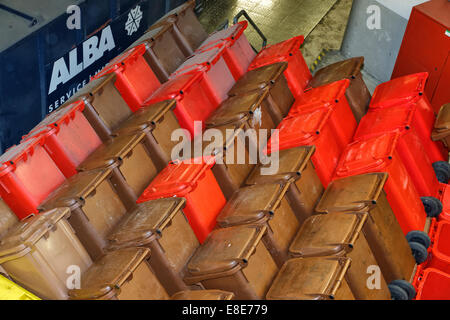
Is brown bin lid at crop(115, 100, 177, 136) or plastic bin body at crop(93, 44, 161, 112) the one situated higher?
plastic bin body at crop(93, 44, 161, 112)

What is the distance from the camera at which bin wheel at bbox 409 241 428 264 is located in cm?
621

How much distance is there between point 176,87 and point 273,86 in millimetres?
1399

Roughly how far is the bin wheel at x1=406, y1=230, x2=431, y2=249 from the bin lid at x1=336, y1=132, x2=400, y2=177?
825 millimetres

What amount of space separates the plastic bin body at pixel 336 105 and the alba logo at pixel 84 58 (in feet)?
11.7

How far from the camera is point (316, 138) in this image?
680 cm

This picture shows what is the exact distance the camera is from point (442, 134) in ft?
24.4

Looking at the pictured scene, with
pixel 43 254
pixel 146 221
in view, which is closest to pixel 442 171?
pixel 146 221

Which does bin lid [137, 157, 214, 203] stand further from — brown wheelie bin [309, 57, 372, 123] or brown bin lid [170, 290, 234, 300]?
brown wheelie bin [309, 57, 372, 123]

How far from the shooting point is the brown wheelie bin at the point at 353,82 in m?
7.87

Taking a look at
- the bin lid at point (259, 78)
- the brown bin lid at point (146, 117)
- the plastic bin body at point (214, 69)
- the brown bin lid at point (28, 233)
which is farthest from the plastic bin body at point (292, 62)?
the brown bin lid at point (28, 233)

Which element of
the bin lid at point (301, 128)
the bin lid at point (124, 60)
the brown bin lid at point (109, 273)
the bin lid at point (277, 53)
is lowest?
the bin lid at point (301, 128)

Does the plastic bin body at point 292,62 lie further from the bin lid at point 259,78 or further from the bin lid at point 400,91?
the bin lid at point 400,91

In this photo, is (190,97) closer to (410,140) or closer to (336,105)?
(336,105)

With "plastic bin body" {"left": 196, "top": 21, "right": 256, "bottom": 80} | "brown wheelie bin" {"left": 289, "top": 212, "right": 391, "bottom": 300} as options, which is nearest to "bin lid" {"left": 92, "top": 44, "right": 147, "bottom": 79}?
"plastic bin body" {"left": 196, "top": 21, "right": 256, "bottom": 80}
